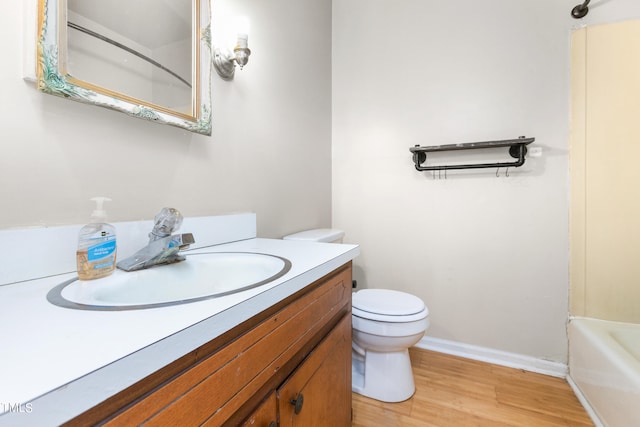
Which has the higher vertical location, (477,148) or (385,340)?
(477,148)

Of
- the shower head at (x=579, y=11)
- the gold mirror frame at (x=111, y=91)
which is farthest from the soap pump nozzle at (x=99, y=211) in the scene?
the shower head at (x=579, y=11)

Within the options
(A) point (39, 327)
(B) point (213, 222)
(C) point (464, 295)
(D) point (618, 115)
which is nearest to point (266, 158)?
(B) point (213, 222)

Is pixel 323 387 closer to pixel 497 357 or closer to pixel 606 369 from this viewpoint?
pixel 606 369

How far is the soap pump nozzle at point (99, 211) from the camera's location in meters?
0.71

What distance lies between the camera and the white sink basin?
0.49 m

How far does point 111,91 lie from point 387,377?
160cm

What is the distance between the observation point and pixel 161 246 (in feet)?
2.41

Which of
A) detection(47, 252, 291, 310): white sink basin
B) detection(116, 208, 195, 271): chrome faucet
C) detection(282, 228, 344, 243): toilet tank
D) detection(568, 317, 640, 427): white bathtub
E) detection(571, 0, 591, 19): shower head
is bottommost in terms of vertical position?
detection(568, 317, 640, 427): white bathtub

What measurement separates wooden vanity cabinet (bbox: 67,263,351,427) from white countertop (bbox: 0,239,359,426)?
0.08 feet

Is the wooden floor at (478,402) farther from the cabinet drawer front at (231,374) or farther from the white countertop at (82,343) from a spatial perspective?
the white countertop at (82,343)

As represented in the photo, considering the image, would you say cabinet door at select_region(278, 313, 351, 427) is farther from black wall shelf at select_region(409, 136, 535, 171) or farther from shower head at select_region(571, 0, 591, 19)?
shower head at select_region(571, 0, 591, 19)

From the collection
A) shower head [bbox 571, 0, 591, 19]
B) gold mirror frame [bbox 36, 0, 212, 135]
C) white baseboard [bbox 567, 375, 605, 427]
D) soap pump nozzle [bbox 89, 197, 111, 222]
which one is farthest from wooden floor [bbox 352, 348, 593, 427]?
shower head [bbox 571, 0, 591, 19]

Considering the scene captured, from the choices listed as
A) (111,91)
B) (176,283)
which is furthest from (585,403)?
(111,91)
